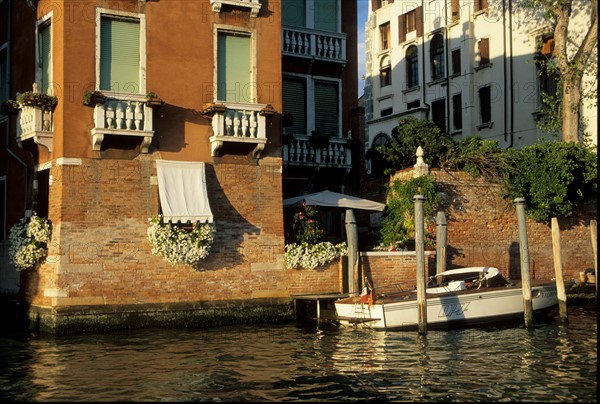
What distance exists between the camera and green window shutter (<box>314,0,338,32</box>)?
2033cm

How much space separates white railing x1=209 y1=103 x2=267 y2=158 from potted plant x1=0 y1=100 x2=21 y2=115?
3.82m

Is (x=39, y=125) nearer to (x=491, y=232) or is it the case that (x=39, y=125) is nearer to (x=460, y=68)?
(x=491, y=232)

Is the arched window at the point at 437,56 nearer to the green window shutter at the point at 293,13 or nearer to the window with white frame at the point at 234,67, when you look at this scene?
the green window shutter at the point at 293,13

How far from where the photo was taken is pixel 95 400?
9195 mm

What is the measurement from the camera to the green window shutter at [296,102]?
19.8 meters

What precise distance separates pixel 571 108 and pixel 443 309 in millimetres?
8762

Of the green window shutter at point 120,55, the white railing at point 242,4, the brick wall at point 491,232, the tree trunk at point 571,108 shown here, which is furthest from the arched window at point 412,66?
the green window shutter at point 120,55

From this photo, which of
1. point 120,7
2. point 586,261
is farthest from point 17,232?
point 586,261

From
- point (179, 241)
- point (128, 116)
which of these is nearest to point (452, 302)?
point (179, 241)

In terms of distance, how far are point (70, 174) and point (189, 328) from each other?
11.7 ft

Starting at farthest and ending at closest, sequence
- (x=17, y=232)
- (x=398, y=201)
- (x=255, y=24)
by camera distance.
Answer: (x=398, y=201) → (x=255, y=24) → (x=17, y=232)

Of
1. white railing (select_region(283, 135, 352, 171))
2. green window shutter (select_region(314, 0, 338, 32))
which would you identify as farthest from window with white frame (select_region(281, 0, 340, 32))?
white railing (select_region(283, 135, 352, 171))

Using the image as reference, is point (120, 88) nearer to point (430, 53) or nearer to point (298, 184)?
point (298, 184)

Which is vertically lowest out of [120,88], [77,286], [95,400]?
[95,400]
